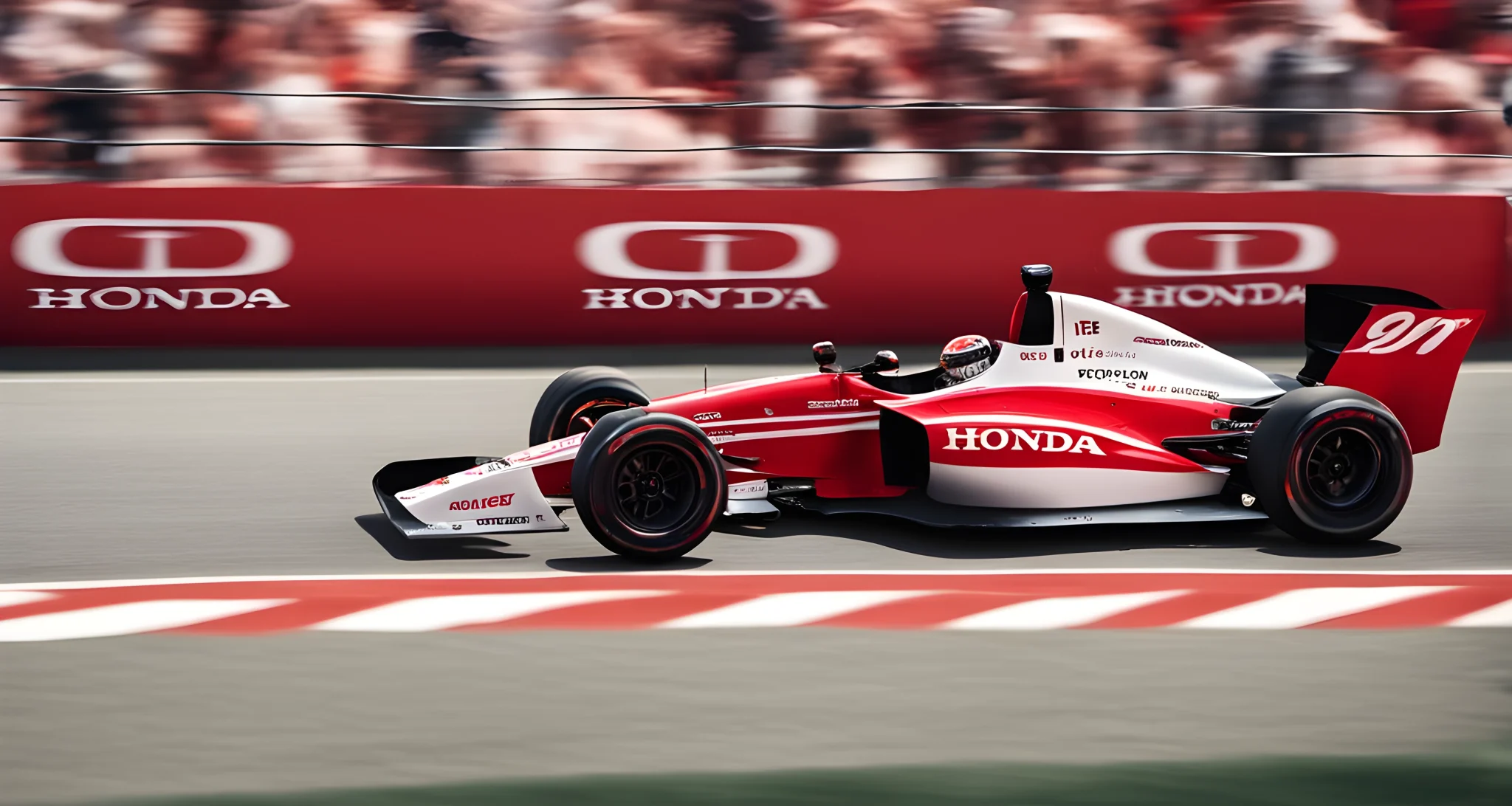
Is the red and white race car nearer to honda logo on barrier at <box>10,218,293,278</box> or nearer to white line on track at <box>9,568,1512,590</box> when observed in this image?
white line on track at <box>9,568,1512,590</box>

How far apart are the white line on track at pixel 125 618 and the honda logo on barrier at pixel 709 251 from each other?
7.00m

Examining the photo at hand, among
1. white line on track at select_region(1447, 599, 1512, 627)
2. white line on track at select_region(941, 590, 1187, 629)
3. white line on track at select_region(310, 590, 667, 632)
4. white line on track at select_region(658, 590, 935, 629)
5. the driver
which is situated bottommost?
white line on track at select_region(1447, 599, 1512, 627)

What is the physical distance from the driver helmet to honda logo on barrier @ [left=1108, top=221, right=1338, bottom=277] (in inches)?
253

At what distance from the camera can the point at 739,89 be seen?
13539 millimetres

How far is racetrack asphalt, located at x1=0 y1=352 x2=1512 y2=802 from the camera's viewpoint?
424 cm

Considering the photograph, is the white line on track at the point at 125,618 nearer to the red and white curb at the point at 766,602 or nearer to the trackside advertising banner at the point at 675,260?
the red and white curb at the point at 766,602

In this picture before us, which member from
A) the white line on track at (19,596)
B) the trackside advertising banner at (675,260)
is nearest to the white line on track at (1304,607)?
the white line on track at (19,596)

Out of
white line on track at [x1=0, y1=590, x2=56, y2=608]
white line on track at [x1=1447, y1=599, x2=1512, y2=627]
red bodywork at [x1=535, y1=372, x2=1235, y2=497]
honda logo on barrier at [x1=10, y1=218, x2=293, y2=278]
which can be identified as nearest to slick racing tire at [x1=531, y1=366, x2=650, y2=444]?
red bodywork at [x1=535, y1=372, x2=1235, y2=497]

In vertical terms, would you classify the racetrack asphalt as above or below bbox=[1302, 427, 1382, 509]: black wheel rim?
below

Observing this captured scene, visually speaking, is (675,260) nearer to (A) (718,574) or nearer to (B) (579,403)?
(B) (579,403)

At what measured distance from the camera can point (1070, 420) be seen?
6645 mm

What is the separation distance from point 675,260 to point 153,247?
11.6ft

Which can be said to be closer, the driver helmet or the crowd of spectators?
the driver helmet

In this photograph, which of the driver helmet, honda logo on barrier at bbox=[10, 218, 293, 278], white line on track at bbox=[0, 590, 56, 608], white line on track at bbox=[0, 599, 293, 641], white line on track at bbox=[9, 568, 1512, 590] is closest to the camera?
white line on track at bbox=[0, 599, 293, 641]
